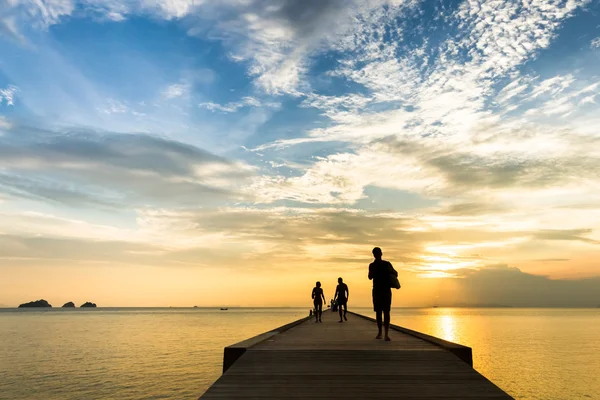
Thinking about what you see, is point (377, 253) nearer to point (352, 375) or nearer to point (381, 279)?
point (381, 279)

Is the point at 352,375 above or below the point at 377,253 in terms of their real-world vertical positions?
below

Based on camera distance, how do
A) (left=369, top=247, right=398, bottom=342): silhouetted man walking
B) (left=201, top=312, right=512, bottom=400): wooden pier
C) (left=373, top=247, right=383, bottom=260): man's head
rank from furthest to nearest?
1. (left=373, top=247, right=383, bottom=260): man's head
2. (left=369, top=247, right=398, bottom=342): silhouetted man walking
3. (left=201, top=312, right=512, bottom=400): wooden pier

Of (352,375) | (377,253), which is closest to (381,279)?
(377,253)

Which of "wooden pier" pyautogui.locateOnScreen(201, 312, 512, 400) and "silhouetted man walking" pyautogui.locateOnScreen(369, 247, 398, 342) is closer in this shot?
"wooden pier" pyautogui.locateOnScreen(201, 312, 512, 400)

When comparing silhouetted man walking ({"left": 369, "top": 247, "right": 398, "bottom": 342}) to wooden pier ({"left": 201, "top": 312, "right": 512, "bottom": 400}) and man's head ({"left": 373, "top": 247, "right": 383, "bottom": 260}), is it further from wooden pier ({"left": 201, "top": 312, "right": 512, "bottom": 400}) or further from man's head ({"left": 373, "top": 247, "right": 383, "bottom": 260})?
wooden pier ({"left": 201, "top": 312, "right": 512, "bottom": 400})

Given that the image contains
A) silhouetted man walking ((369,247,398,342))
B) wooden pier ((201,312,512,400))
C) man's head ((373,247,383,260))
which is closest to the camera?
wooden pier ((201,312,512,400))

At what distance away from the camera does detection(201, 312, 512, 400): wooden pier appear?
6.44 metres

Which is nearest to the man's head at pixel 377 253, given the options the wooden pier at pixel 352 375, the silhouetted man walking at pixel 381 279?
the silhouetted man walking at pixel 381 279

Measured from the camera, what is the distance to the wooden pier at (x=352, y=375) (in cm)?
644

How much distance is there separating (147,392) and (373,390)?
1768cm

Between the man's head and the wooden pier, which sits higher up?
the man's head

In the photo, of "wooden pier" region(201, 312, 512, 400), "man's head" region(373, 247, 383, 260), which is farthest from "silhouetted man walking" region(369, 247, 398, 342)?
"wooden pier" region(201, 312, 512, 400)

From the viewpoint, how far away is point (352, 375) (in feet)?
24.9

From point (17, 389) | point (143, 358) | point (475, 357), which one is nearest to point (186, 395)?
point (17, 389)
